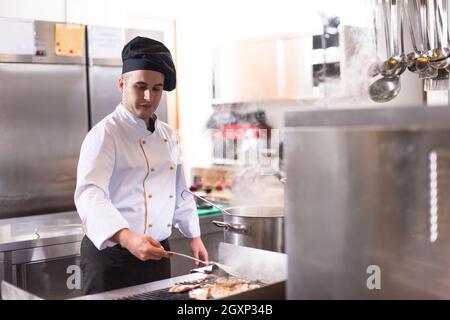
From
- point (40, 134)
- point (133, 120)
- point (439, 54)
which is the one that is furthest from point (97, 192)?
point (40, 134)

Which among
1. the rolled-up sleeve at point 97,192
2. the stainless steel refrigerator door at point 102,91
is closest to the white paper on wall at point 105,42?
the stainless steel refrigerator door at point 102,91

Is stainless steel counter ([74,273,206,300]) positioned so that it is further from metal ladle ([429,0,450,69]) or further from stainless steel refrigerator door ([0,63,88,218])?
stainless steel refrigerator door ([0,63,88,218])

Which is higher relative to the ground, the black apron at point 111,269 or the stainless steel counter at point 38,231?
the stainless steel counter at point 38,231

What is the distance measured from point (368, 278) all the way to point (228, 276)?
0.72 m

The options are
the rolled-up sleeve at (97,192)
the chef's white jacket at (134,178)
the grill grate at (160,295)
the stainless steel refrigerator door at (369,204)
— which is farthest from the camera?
the chef's white jacket at (134,178)

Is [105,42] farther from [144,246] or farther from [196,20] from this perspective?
[144,246]

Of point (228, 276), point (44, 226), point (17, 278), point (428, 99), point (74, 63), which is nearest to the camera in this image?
point (228, 276)

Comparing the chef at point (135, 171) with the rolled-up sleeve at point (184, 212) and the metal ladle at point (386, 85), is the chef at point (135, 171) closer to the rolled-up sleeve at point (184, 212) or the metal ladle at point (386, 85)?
the rolled-up sleeve at point (184, 212)

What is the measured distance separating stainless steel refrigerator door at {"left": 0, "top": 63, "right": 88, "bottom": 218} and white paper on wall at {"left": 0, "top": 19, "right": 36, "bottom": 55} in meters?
0.09

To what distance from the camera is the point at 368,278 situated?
944 millimetres

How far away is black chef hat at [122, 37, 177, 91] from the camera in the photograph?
6.48 feet

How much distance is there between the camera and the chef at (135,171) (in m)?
1.87
